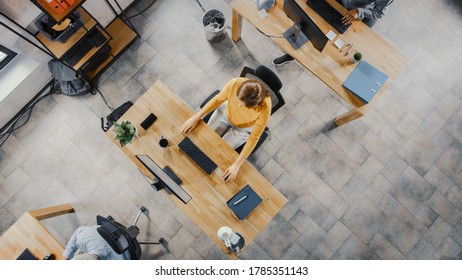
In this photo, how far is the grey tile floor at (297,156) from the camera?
3828mm

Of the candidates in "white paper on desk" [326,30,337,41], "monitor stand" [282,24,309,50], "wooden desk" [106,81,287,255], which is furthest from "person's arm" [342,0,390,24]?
"wooden desk" [106,81,287,255]

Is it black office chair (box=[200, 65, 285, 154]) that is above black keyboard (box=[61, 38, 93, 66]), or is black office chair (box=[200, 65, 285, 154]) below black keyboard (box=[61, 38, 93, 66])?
below

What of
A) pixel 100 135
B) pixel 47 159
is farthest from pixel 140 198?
pixel 47 159

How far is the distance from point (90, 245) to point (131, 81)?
1935 mm

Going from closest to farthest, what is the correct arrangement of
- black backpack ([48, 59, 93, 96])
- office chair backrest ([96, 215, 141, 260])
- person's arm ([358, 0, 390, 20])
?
1. office chair backrest ([96, 215, 141, 260])
2. person's arm ([358, 0, 390, 20])
3. black backpack ([48, 59, 93, 96])

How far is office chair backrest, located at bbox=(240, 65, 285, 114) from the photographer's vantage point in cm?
305

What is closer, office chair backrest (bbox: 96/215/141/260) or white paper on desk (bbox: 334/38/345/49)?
office chair backrest (bbox: 96/215/141/260)

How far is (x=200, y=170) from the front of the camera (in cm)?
298

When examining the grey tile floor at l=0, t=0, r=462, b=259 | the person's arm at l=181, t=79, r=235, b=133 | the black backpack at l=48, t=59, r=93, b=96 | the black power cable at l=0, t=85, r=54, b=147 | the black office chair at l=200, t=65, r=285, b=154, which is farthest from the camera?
the black power cable at l=0, t=85, r=54, b=147

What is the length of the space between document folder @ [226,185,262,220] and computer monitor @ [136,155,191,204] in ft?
1.25

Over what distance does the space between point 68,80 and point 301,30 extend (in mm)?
2456

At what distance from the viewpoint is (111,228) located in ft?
9.32

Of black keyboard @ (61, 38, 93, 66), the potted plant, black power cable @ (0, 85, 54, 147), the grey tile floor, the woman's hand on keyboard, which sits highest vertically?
black keyboard @ (61, 38, 93, 66)

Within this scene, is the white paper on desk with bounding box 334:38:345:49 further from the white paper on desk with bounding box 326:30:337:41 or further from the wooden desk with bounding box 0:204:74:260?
the wooden desk with bounding box 0:204:74:260
